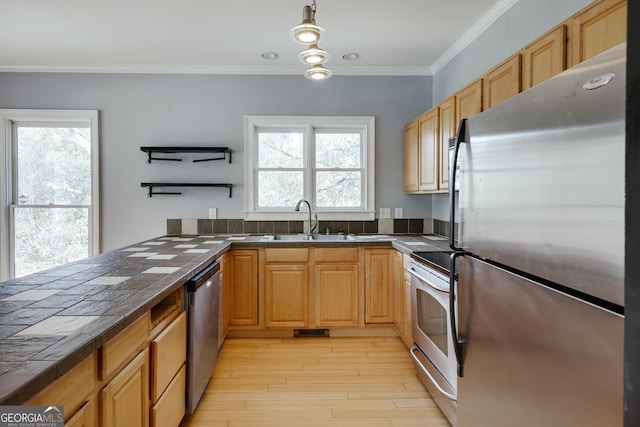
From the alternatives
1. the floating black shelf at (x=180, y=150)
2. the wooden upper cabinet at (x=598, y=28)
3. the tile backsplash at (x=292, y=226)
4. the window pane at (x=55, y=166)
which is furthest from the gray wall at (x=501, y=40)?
the window pane at (x=55, y=166)

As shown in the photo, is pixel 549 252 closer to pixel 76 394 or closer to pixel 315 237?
pixel 76 394

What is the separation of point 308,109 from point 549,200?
313 cm

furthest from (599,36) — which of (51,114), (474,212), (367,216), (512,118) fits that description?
(51,114)

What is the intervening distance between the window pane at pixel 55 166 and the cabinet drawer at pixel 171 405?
2.78 m

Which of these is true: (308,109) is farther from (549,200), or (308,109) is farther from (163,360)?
(549,200)

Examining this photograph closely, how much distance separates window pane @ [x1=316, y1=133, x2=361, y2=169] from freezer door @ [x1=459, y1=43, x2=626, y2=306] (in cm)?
261

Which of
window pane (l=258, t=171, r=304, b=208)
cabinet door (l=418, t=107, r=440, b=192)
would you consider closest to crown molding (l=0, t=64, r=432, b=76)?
cabinet door (l=418, t=107, r=440, b=192)

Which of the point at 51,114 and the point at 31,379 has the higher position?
the point at 51,114

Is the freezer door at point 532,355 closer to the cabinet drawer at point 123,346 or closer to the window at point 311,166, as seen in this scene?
the cabinet drawer at point 123,346

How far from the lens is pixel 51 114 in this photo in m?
3.61

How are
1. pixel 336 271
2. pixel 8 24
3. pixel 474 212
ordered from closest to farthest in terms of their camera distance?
pixel 474 212 < pixel 8 24 < pixel 336 271

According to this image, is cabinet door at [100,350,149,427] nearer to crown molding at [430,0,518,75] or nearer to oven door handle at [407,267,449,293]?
oven door handle at [407,267,449,293]

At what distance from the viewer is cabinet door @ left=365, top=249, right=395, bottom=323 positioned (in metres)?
3.18

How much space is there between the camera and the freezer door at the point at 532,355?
0.75 m
